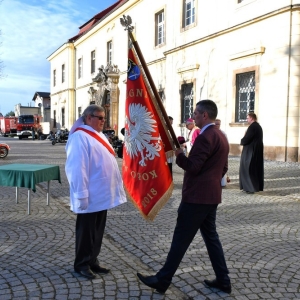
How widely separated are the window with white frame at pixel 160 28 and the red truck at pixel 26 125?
2431 centimetres

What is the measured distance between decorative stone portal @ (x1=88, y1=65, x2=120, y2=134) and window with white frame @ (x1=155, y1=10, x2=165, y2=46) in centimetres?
596

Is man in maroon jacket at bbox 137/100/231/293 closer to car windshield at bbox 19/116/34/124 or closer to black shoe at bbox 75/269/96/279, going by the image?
black shoe at bbox 75/269/96/279

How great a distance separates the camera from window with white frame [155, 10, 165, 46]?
23297 millimetres

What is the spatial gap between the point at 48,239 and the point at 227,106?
1364 centimetres

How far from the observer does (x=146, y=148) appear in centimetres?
392

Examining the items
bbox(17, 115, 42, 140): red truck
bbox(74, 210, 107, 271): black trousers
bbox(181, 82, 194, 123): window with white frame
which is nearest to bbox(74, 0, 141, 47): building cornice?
bbox(181, 82, 194, 123): window with white frame

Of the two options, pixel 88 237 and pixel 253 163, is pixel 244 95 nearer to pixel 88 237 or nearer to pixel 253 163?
pixel 253 163

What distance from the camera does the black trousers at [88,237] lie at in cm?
383

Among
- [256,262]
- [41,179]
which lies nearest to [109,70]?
[41,179]

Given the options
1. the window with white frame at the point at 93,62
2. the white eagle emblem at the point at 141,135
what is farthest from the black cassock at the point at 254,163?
the window with white frame at the point at 93,62

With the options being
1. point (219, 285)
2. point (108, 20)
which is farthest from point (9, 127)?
point (219, 285)

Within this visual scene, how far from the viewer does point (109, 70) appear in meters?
29.3

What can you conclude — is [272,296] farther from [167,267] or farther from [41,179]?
[41,179]

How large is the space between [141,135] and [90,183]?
710 mm
